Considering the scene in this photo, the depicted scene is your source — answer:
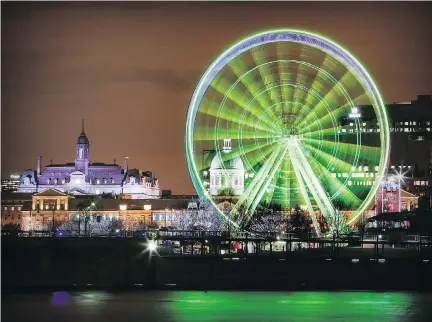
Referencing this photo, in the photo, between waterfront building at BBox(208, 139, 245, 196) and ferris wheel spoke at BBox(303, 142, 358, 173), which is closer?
ferris wheel spoke at BBox(303, 142, 358, 173)

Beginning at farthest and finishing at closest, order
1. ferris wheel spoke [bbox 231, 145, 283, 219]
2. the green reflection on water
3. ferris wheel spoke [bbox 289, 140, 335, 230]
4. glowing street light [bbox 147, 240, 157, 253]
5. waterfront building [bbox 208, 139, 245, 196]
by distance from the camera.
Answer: waterfront building [bbox 208, 139, 245, 196]
ferris wheel spoke [bbox 231, 145, 283, 219]
ferris wheel spoke [bbox 289, 140, 335, 230]
glowing street light [bbox 147, 240, 157, 253]
the green reflection on water

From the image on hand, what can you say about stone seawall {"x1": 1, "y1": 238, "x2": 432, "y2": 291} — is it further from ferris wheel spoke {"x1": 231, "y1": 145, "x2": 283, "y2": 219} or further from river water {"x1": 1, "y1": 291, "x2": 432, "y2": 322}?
ferris wheel spoke {"x1": 231, "y1": 145, "x2": 283, "y2": 219}

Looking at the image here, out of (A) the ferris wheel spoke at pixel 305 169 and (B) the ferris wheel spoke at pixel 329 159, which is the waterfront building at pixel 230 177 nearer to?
(B) the ferris wheel spoke at pixel 329 159

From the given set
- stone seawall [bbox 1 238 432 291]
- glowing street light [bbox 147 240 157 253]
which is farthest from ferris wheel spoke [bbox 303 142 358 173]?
stone seawall [bbox 1 238 432 291]

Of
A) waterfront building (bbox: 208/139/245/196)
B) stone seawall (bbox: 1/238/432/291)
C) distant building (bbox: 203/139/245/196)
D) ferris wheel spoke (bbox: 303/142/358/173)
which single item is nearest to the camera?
stone seawall (bbox: 1/238/432/291)

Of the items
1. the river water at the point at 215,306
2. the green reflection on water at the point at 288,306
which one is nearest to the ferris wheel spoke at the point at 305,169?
the river water at the point at 215,306

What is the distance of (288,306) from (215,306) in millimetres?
3474

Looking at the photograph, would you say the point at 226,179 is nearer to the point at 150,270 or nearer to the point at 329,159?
the point at 329,159

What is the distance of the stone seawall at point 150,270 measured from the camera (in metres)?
79.1

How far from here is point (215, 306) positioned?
71250 mm

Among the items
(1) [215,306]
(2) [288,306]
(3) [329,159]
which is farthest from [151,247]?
(3) [329,159]

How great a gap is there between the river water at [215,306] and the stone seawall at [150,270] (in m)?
1.86

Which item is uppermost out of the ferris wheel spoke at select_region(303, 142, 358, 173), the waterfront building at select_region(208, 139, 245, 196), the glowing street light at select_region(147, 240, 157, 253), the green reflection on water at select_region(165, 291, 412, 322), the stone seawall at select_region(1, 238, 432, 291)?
the waterfront building at select_region(208, 139, 245, 196)

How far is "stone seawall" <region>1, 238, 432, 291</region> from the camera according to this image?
79062 millimetres
